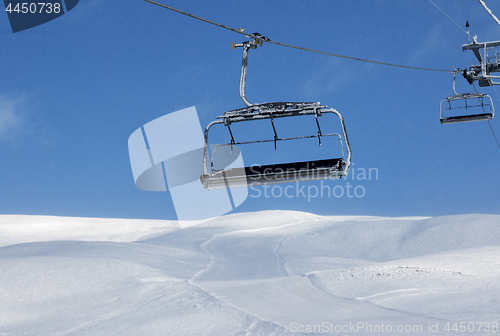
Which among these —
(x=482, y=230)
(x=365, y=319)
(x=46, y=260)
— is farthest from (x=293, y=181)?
(x=482, y=230)

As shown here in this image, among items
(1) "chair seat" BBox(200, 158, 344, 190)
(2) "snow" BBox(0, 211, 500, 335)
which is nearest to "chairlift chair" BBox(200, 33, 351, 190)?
(1) "chair seat" BBox(200, 158, 344, 190)

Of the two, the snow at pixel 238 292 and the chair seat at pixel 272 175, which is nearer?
the chair seat at pixel 272 175

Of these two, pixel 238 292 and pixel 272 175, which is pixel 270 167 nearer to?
pixel 272 175

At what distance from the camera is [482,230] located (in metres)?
21.0

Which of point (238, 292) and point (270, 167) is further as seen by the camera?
point (238, 292)

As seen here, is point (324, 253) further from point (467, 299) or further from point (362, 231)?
point (467, 299)

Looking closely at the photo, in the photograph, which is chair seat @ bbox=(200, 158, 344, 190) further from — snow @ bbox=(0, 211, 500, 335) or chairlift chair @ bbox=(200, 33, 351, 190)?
snow @ bbox=(0, 211, 500, 335)

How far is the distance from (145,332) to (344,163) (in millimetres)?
4101

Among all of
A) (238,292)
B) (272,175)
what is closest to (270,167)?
(272,175)

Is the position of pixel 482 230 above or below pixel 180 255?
below

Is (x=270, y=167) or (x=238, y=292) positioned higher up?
(x=270, y=167)

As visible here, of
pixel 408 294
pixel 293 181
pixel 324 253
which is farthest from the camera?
pixel 324 253

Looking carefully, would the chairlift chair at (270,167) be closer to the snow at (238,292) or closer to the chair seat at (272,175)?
the chair seat at (272,175)

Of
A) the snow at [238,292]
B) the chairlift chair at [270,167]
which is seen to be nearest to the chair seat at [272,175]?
the chairlift chair at [270,167]
